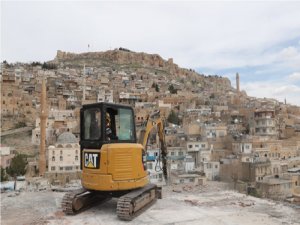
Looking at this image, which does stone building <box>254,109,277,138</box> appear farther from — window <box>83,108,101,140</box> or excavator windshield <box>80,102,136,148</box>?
window <box>83,108,101,140</box>

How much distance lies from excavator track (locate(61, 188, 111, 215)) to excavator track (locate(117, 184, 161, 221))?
1067mm

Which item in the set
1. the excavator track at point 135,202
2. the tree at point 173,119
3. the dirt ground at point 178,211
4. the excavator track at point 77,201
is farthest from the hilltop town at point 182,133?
the excavator track at point 77,201

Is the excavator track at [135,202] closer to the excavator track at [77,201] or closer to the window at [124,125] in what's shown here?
the excavator track at [77,201]

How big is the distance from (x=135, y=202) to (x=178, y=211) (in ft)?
3.96

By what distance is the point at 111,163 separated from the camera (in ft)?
25.9

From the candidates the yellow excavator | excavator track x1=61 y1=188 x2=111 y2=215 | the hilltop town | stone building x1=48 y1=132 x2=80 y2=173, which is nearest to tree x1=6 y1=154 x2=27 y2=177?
the hilltop town

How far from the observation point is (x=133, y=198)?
7.81m

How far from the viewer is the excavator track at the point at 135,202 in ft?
24.8

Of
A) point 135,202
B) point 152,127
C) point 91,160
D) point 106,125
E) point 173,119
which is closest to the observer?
point 135,202

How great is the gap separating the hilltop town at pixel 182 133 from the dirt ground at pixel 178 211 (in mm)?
5127

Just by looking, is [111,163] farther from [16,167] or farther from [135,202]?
[16,167]

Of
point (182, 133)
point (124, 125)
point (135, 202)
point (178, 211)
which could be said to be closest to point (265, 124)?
point (182, 133)

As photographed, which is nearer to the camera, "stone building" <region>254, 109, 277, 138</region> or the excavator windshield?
the excavator windshield

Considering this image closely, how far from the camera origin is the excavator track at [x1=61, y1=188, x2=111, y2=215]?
26.7ft
